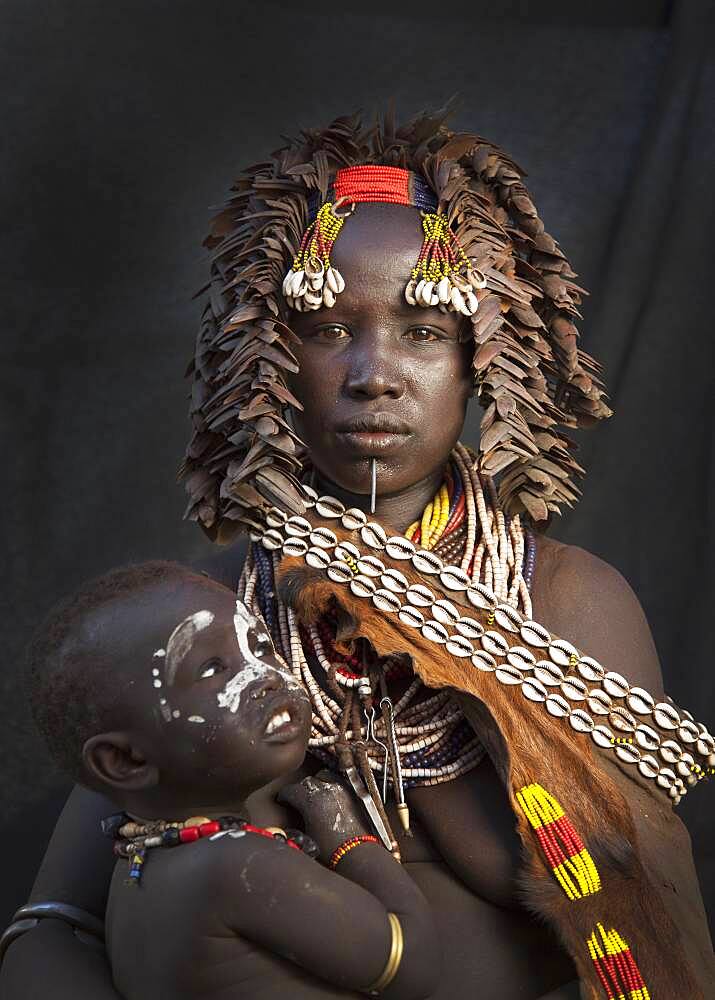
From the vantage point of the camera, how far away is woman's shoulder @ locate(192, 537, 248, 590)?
2348 millimetres

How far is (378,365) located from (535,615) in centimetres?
42

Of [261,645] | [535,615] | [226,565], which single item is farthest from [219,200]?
[261,645]

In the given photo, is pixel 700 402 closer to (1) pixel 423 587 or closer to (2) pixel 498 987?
(1) pixel 423 587

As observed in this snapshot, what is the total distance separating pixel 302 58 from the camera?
3.33 meters

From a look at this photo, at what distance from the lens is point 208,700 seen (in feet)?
6.24

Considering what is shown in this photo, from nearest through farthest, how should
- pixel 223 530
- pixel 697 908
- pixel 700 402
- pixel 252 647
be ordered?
1. pixel 252 647
2. pixel 697 908
3. pixel 223 530
4. pixel 700 402

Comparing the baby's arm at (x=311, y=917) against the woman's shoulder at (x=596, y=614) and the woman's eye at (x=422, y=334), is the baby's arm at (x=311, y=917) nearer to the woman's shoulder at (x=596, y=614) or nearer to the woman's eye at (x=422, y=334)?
the woman's shoulder at (x=596, y=614)

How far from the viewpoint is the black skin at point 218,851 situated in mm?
1856

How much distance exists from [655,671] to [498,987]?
490 millimetres

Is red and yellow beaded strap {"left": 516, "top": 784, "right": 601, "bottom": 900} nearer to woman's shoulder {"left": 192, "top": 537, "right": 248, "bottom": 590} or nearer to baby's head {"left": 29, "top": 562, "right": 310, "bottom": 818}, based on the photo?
baby's head {"left": 29, "top": 562, "right": 310, "bottom": 818}

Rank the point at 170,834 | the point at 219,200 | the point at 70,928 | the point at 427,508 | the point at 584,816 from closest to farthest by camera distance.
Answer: the point at 170,834 → the point at 584,816 → the point at 70,928 → the point at 427,508 → the point at 219,200

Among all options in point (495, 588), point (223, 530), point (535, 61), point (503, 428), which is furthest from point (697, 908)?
point (535, 61)

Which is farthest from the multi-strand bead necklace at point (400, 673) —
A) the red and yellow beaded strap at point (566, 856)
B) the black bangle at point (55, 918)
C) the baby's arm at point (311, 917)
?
the black bangle at point (55, 918)

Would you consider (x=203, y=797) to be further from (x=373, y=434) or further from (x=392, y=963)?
(x=373, y=434)
